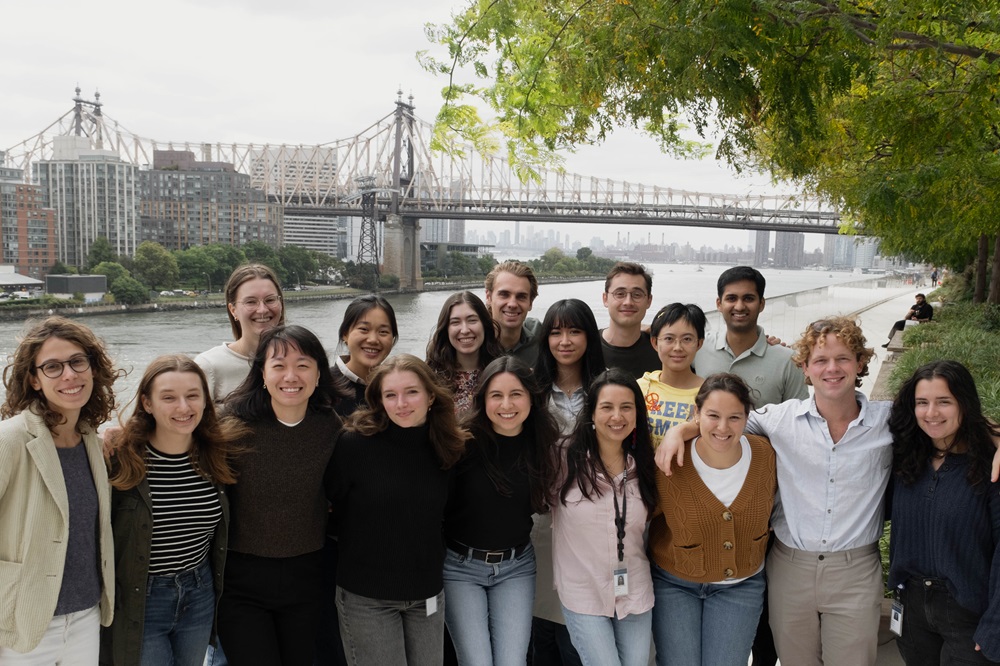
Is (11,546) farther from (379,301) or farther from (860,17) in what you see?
(860,17)

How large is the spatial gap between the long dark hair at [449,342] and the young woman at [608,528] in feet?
2.45

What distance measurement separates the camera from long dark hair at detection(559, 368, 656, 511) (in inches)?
103

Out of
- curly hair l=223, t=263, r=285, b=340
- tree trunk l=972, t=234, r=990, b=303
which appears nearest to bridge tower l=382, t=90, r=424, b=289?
tree trunk l=972, t=234, r=990, b=303

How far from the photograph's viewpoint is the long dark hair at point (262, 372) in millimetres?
2621

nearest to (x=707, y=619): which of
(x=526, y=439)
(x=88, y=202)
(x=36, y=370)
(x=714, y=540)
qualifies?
(x=714, y=540)

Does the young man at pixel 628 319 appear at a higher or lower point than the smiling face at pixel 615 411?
higher

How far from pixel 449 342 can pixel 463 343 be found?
73 mm

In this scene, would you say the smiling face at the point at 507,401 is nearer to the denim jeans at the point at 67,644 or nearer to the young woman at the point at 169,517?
the young woman at the point at 169,517

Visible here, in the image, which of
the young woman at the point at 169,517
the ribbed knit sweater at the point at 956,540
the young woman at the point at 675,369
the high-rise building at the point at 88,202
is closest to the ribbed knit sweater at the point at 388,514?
the young woman at the point at 169,517

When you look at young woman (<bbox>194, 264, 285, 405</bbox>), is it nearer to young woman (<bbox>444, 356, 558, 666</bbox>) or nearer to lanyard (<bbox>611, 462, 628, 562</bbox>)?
young woman (<bbox>444, 356, 558, 666</bbox>)

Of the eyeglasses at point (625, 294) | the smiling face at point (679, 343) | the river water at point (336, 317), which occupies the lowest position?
the river water at point (336, 317)

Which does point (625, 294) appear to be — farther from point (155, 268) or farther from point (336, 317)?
point (155, 268)

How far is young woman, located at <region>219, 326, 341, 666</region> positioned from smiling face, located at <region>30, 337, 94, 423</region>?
516mm

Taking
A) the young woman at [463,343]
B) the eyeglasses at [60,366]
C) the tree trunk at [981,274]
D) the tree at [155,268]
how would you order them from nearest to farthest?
the eyeglasses at [60,366] → the young woman at [463,343] → the tree trunk at [981,274] → the tree at [155,268]
